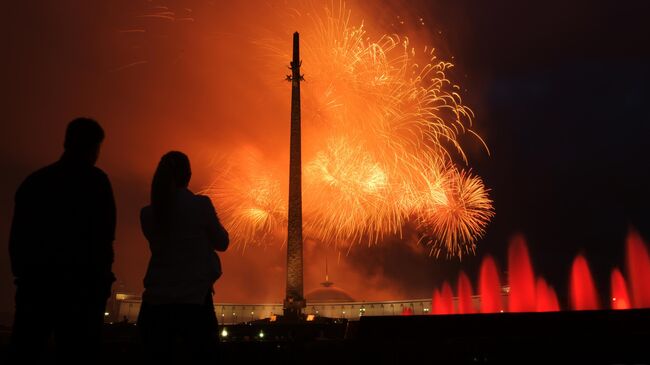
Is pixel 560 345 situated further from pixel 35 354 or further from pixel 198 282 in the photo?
pixel 35 354

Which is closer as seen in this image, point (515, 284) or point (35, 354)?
point (35, 354)

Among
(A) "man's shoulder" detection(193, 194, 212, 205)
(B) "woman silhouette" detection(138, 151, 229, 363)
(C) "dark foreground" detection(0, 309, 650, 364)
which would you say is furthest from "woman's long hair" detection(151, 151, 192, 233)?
(C) "dark foreground" detection(0, 309, 650, 364)

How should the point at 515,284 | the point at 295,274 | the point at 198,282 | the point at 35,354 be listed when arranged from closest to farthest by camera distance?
the point at 35,354 → the point at 198,282 → the point at 515,284 → the point at 295,274

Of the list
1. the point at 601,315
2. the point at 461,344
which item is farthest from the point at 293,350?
the point at 601,315

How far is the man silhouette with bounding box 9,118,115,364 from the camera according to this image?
9.29 ft

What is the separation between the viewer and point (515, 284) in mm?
35312

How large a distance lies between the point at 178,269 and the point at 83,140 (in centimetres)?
118

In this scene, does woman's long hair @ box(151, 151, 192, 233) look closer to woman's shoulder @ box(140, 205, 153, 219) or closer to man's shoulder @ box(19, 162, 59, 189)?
woman's shoulder @ box(140, 205, 153, 219)

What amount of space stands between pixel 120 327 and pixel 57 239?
22358mm

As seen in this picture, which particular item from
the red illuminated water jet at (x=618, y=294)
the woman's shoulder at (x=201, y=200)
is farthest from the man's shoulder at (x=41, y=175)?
the red illuminated water jet at (x=618, y=294)

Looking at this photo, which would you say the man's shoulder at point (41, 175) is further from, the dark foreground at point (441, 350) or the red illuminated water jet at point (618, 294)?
the red illuminated water jet at point (618, 294)

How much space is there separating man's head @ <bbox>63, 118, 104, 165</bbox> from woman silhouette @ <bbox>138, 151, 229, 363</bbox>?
480 mm

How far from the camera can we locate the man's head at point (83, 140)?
3307 millimetres

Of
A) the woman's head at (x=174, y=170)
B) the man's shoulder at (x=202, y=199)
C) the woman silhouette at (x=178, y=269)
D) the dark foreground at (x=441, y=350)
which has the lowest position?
the dark foreground at (x=441, y=350)
